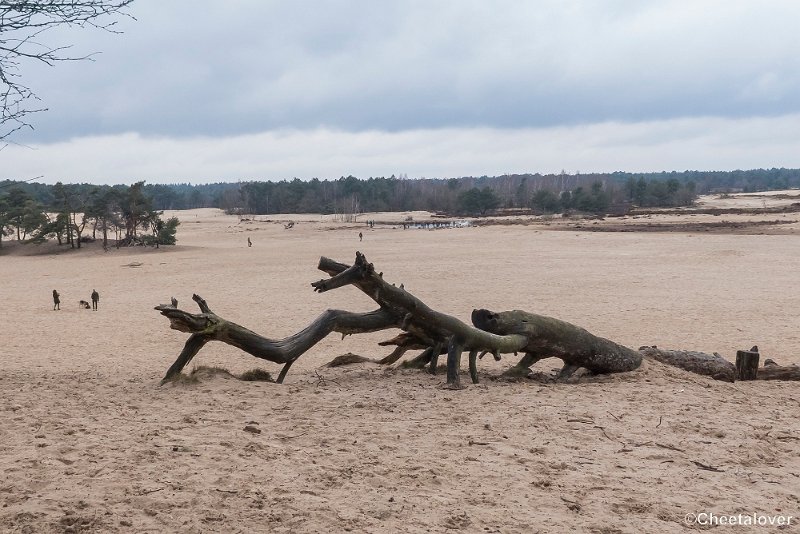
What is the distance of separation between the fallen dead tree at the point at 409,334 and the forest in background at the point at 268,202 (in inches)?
A: 1404

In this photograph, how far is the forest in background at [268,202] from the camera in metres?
50.5

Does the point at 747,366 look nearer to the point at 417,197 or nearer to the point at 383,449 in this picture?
the point at 383,449

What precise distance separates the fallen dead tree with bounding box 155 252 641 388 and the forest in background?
35670 millimetres

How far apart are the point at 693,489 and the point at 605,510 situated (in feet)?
2.79


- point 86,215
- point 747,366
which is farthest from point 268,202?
point 747,366

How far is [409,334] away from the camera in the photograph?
889cm

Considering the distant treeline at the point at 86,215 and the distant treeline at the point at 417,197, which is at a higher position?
the distant treeline at the point at 417,197

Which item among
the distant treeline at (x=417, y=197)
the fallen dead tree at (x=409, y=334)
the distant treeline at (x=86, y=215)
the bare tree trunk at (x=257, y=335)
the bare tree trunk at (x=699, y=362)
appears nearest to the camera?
the bare tree trunk at (x=257, y=335)

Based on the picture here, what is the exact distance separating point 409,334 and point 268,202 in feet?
369

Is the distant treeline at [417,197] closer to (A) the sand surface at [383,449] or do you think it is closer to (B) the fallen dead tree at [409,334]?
(A) the sand surface at [383,449]

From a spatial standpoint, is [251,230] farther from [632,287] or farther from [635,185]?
[635,185]

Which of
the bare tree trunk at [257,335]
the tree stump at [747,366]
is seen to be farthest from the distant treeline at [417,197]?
the bare tree trunk at [257,335]

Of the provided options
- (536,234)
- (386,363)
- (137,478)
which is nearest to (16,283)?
(386,363)

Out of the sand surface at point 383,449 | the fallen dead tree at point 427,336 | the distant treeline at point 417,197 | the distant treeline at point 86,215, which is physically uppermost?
the distant treeline at point 417,197
